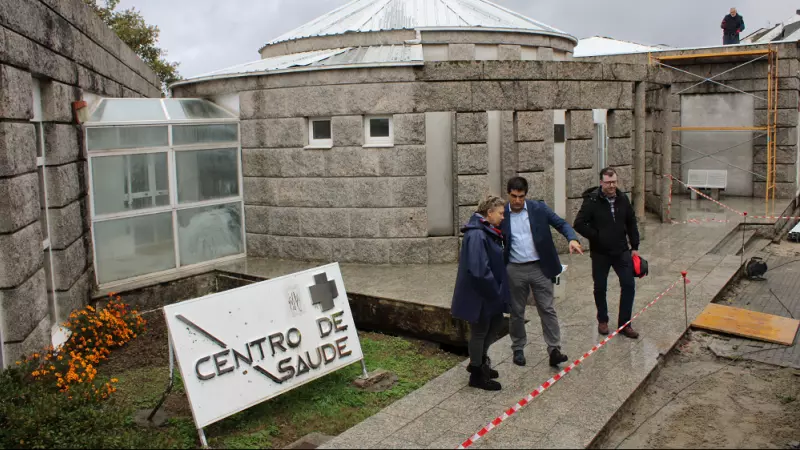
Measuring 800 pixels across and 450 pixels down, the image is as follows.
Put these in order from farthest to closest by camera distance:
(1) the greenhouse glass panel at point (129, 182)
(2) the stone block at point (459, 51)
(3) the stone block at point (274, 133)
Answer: (2) the stone block at point (459, 51) < (3) the stone block at point (274, 133) < (1) the greenhouse glass panel at point (129, 182)

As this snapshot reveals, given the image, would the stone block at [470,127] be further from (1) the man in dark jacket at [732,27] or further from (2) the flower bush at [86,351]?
(1) the man in dark jacket at [732,27]

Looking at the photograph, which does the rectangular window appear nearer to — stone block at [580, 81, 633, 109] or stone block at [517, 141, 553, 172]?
stone block at [517, 141, 553, 172]

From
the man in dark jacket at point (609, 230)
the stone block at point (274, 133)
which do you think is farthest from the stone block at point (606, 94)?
the man in dark jacket at point (609, 230)

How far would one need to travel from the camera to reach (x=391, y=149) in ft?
37.9

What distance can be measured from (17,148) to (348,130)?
555cm

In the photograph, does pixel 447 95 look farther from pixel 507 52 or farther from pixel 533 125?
pixel 507 52

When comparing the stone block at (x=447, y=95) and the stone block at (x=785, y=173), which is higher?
the stone block at (x=447, y=95)

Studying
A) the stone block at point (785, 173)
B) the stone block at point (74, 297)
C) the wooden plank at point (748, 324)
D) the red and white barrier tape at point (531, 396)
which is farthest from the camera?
the stone block at point (785, 173)

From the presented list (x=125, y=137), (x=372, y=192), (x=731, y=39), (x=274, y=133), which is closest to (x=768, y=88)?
(x=731, y=39)

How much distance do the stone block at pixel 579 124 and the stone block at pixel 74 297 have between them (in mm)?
8061

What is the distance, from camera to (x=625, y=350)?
24.1ft

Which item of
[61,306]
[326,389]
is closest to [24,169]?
[61,306]

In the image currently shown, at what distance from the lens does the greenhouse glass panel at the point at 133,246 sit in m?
10.3

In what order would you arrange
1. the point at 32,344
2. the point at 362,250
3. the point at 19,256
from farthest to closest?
1. the point at 362,250
2. the point at 32,344
3. the point at 19,256
